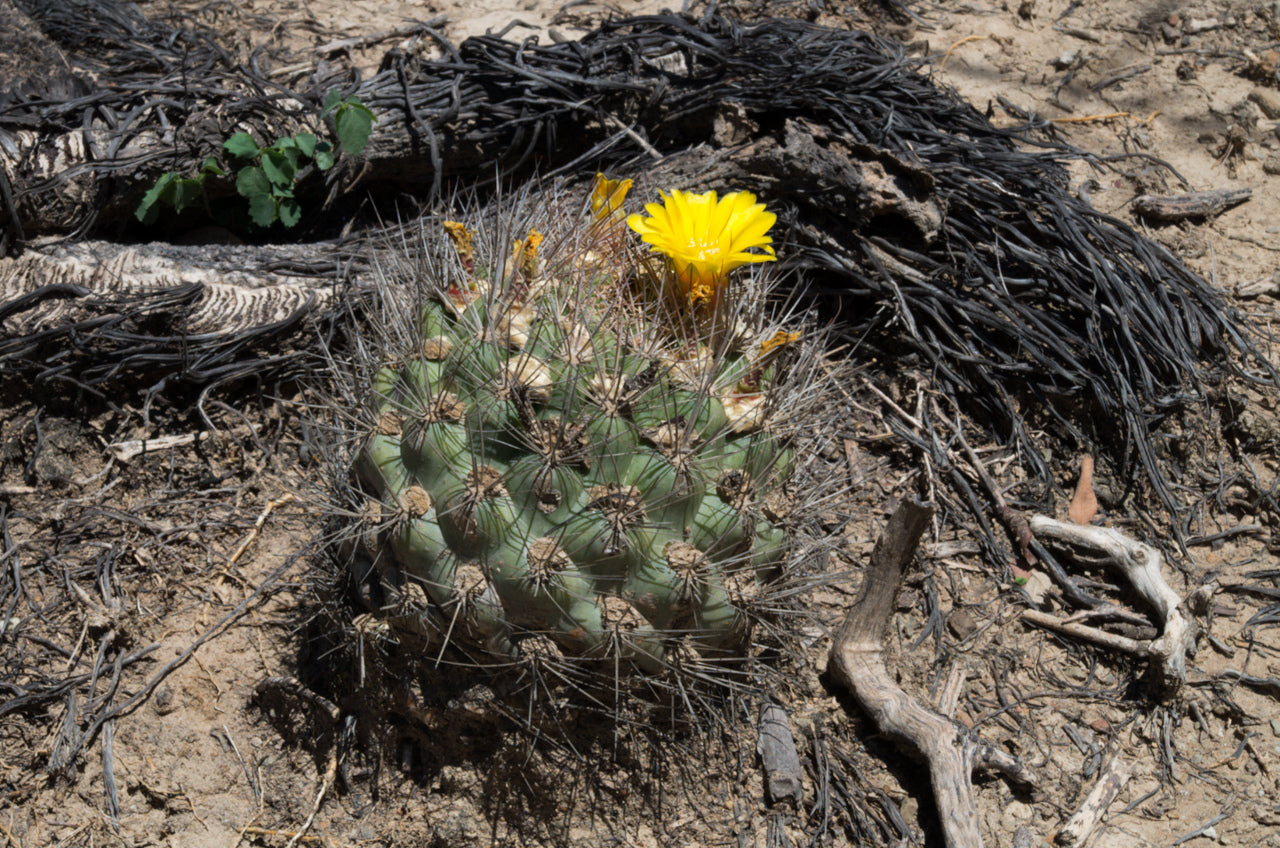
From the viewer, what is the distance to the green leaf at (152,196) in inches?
110

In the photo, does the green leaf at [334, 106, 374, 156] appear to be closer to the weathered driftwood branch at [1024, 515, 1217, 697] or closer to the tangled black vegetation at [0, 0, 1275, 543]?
the tangled black vegetation at [0, 0, 1275, 543]

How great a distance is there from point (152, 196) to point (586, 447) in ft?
6.31

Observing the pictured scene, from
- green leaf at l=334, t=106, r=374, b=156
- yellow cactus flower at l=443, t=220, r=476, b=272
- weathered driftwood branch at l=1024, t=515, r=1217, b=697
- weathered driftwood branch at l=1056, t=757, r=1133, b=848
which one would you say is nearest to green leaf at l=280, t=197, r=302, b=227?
green leaf at l=334, t=106, r=374, b=156

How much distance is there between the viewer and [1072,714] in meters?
2.20

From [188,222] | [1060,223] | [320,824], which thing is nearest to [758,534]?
[320,824]

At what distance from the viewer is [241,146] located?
2.84 metres

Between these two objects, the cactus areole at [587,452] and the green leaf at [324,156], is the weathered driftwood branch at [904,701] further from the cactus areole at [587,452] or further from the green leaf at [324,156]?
the green leaf at [324,156]

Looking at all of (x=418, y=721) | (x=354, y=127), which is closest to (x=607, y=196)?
(x=418, y=721)

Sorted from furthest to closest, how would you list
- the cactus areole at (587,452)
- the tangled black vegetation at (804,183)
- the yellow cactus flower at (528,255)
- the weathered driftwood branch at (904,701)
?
the tangled black vegetation at (804,183), the weathered driftwood branch at (904,701), the yellow cactus flower at (528,255), the cactus areole at (587,452)

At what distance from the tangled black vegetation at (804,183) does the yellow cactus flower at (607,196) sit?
25.8 inches

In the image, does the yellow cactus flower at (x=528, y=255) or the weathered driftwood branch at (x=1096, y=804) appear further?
the weathered driftwood branch at (x=1096, y=804)

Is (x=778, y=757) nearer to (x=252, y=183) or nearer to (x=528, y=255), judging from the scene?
(x=528, y=255)

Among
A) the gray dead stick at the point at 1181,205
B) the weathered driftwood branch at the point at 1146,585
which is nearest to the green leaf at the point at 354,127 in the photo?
the weathered driftwood branch at the point at 1146,585

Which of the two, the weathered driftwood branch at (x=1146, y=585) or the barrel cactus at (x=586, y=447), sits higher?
the barrel cactus at (x=586, y=447)
